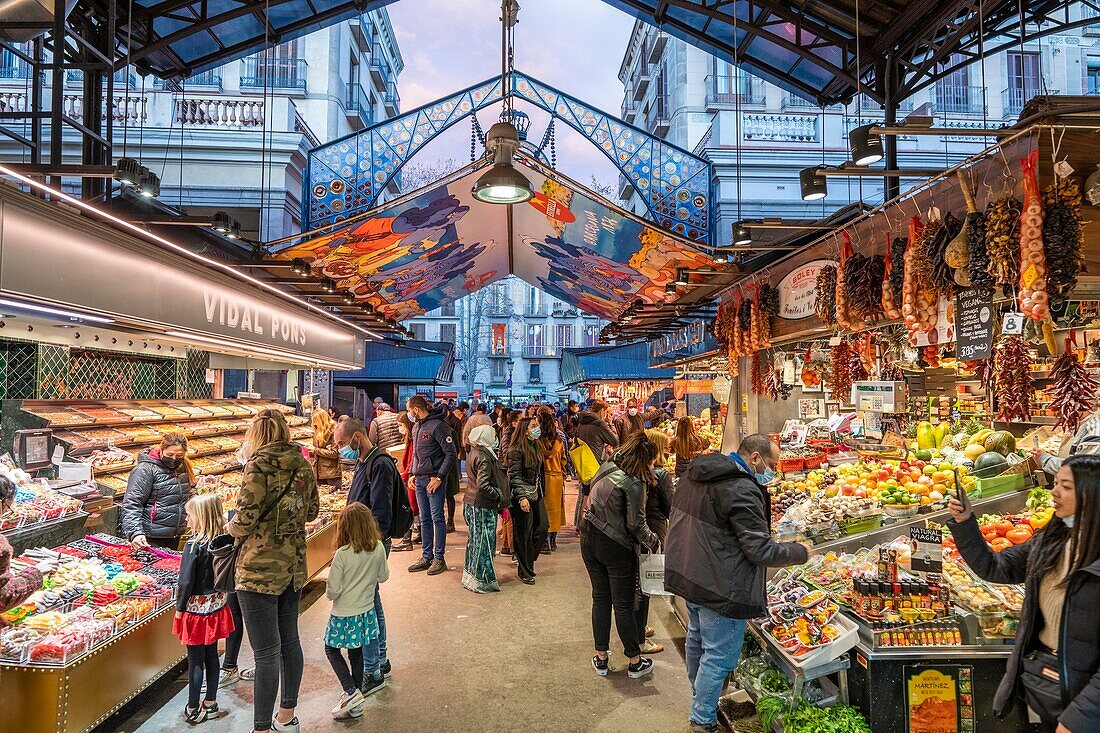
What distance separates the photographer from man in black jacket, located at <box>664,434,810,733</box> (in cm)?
347

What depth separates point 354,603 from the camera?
4.09 metres

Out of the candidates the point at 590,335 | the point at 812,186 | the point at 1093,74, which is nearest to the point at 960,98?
the point at 1093,74

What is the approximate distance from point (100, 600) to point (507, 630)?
2929 mm

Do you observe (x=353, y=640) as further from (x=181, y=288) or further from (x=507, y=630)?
(x=181, y=288)

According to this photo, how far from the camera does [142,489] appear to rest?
5.06 m

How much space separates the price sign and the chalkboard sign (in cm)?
7

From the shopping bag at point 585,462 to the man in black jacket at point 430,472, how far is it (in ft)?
4.64

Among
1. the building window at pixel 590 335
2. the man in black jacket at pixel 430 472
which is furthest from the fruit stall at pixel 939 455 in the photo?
the building window at pixel 590 335

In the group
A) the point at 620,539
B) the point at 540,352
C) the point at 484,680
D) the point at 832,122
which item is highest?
the point at 832,122

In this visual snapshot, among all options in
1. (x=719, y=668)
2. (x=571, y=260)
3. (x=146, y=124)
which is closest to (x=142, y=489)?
(x=719, y=668)


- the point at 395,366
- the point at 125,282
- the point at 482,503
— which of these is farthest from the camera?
the point at 395,366

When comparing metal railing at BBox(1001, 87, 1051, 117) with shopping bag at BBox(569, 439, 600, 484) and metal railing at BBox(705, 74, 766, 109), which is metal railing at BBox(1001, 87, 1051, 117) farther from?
shopping bag at BBox(569, 439, 600, 484)

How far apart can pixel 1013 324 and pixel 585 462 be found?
4622mm

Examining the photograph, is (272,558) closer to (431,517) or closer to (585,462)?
(431,517)
